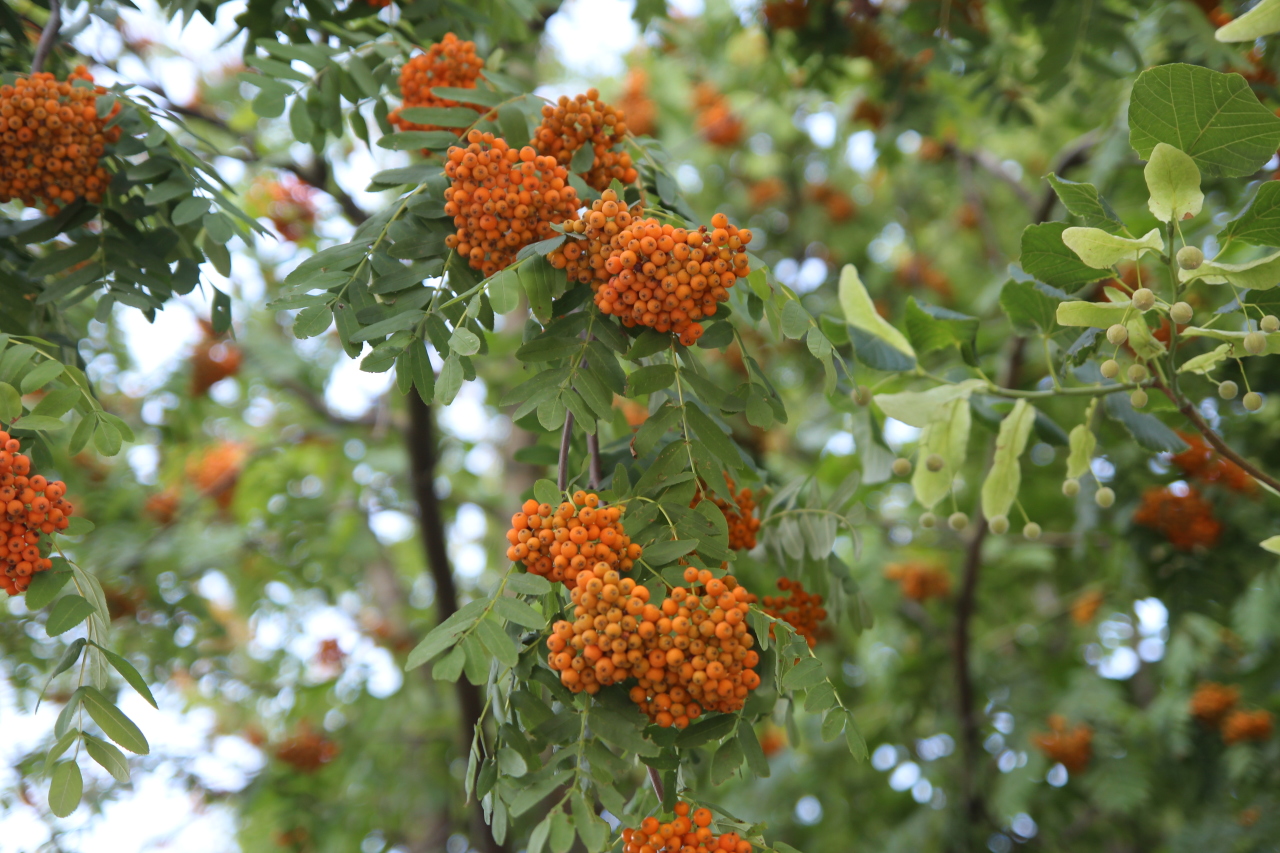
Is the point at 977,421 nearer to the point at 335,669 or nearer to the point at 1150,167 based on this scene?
the point at 1150,167

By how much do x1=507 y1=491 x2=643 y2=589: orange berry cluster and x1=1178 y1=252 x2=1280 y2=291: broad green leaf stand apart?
0.99 metres

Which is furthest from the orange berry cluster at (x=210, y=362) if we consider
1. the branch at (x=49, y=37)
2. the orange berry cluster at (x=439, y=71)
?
the orange berry cluster at (x=439, y=71)

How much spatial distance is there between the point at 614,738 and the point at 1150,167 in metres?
1.20

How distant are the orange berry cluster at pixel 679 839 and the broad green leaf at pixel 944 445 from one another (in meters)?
0.93

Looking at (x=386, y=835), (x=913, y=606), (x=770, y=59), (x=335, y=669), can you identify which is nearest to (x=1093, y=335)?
(x=770, y=59)

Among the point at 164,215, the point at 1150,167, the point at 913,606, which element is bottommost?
the point at 913,606

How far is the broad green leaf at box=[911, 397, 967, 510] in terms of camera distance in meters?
1.95

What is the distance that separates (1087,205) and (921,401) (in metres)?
0.50

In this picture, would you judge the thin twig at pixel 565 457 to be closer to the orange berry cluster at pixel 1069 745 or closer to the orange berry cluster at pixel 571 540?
the orange berry cluster at pixel 571 540

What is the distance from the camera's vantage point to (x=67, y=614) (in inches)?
56.3

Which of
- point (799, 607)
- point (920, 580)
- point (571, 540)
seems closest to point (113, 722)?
point (571, 540)

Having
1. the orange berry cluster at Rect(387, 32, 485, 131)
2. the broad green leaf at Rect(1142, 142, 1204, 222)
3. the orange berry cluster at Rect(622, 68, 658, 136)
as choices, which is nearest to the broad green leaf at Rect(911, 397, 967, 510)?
the broad green leaf at Rect(1142, 142, 1204, 222)

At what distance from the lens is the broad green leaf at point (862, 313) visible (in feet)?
6.38

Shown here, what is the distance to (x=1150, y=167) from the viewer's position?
1.45m
